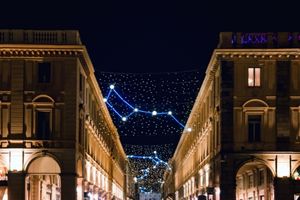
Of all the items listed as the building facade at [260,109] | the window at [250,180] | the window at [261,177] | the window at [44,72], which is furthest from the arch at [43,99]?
the window at [250,180]

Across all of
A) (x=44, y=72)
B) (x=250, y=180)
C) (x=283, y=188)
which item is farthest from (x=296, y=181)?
(x=44, y=72)

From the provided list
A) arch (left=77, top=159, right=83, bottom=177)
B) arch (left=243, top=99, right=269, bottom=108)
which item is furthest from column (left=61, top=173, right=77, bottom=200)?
arch (left=243, top=99, right=269, bottom=108)

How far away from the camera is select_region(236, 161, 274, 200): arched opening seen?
52244 millimetres

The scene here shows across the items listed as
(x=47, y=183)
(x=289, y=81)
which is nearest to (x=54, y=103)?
(x=47, y=183)

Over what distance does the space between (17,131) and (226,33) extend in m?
16.8

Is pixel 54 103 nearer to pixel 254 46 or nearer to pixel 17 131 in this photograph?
pixel 17 131

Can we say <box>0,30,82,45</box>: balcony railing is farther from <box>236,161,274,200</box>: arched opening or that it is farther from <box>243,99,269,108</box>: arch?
<box>236,161,274,200</box>: arched opening

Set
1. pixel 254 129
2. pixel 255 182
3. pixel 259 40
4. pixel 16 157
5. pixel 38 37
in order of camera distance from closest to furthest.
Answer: pixel 16 157
pixel 38 37
pixel 254 129
pixel 259 40
pixel 255 182

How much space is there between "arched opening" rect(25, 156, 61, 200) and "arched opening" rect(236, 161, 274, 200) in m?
14.3

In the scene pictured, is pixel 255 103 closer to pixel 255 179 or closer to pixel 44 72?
pixel 255 179

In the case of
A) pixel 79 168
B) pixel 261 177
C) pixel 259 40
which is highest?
pixel 259 40

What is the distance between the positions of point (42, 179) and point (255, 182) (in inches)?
684

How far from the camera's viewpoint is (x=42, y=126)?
49844mm

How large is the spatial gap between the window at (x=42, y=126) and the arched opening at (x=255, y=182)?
1473 cm
